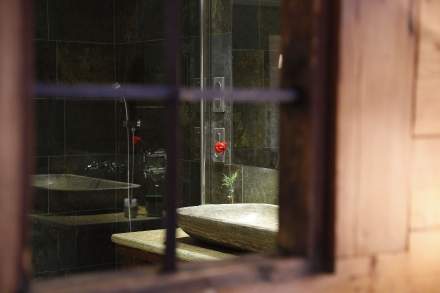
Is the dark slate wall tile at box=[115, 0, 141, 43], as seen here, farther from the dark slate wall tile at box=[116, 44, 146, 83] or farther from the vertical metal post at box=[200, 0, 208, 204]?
the vertical metal post at box=[200, 0, 208, 204]

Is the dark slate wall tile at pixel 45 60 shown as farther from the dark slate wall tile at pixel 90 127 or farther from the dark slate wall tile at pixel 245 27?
the dark slate wall tile at pixel 245 27

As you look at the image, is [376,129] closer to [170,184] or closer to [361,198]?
[361,198]

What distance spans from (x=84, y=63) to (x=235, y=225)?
3110 mm

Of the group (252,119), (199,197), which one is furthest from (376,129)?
(199,197)

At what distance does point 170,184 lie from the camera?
134 cm

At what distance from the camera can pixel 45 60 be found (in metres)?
5.80

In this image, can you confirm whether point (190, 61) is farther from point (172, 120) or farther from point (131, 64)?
point (172, 120)

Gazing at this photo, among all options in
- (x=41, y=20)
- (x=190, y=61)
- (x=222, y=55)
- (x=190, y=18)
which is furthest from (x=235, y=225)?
(x=41, y=20)

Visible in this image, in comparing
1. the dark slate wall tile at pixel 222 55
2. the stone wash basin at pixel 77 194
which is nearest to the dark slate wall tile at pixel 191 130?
the dark slate wall tile at pixel 222 55

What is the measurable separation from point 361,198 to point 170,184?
1.38ft

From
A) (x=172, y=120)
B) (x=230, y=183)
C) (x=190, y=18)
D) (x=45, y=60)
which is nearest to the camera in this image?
(x=172, y=120)

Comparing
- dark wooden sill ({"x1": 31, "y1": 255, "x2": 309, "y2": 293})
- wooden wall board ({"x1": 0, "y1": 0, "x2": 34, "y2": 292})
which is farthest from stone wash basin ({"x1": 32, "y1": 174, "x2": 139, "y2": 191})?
wooden wall board ({"x1": 0, "y1": 0, "x2": 34, "y2": 292})

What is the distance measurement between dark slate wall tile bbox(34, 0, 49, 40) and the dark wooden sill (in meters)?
4.64

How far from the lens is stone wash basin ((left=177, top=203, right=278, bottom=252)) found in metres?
3.19
